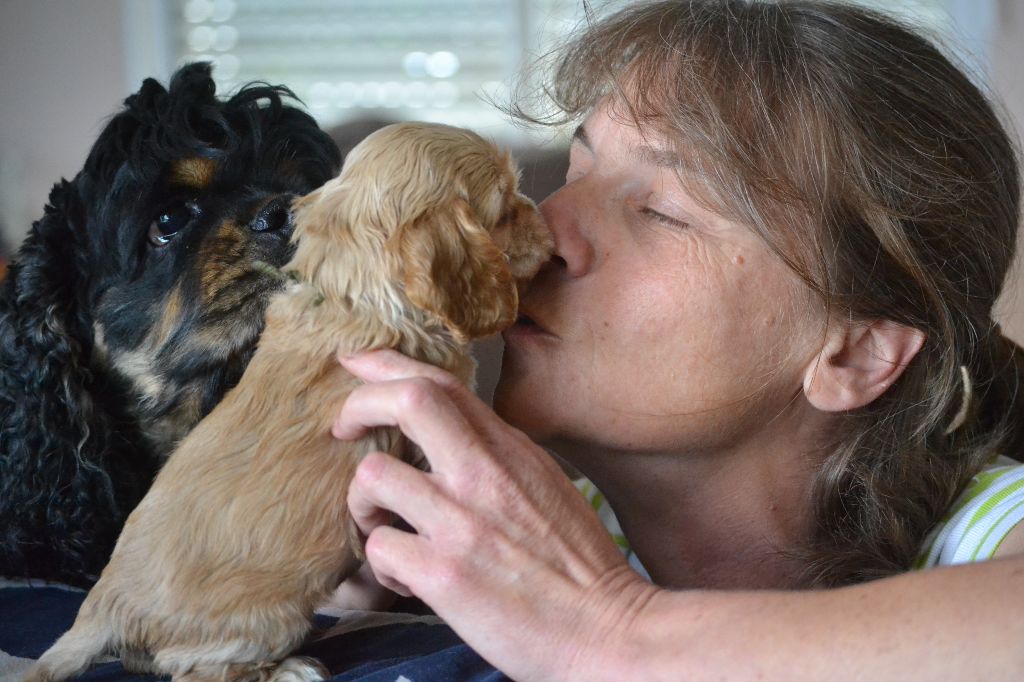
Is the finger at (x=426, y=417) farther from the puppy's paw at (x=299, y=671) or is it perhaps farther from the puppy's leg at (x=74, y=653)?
the puppy's leg at (x=74, y=653)

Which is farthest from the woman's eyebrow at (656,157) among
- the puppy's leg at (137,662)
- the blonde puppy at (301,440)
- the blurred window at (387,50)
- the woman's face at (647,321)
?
the blurred window at (387,50)

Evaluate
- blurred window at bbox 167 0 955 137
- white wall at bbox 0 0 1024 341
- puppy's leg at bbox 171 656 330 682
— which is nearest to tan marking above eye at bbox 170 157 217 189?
puppy's leg at bbox 171 656 330 682

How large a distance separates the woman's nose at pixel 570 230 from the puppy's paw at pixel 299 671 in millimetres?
672

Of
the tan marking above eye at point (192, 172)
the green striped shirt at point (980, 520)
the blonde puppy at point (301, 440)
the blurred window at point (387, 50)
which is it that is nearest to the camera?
the blonde puppy at point (301, 440)

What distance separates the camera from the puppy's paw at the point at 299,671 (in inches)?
51.8

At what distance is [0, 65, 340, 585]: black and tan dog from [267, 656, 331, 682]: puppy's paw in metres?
0.56

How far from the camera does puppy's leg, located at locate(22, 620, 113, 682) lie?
1302mm

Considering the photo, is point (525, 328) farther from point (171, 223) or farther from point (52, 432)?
point (52, 432)

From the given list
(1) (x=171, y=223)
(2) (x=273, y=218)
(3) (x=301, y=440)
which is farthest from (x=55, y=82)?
(3) (x=301, y=440)

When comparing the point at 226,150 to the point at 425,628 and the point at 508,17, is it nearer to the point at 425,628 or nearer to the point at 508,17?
the point at 425,628

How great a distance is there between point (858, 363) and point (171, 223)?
125 cm

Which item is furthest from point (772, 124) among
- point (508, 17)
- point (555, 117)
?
Answer: point (508, 17)

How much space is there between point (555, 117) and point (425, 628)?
3.56 ft

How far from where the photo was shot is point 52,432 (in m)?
1.80
